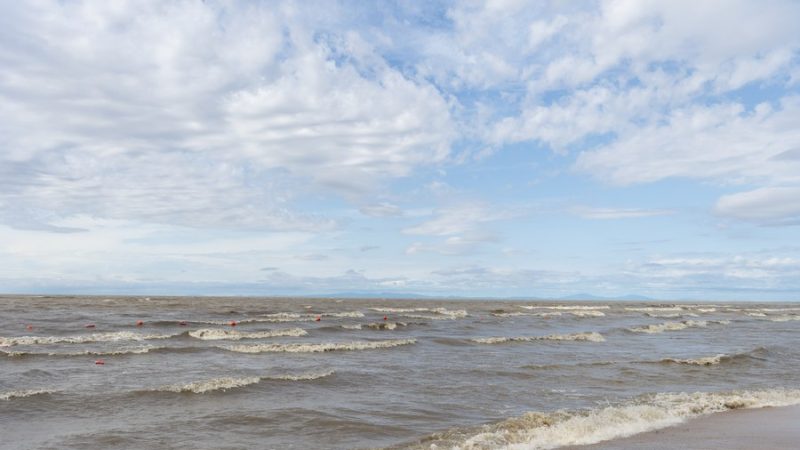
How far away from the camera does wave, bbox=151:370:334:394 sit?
17250 mm

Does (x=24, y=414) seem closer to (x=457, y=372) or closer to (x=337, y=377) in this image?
(x=337, y=377)

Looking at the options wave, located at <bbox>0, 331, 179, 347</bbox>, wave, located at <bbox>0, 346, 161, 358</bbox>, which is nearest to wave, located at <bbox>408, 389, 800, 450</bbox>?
wave, located at <bbox>0, 346, 161, 358</bbox>

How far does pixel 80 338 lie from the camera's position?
31859mm

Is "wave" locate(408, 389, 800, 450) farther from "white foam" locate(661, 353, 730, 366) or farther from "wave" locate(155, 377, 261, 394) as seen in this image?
"wave" locate(155, 377, 261, 394)


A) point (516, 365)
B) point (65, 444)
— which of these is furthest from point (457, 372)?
point (65, 444)

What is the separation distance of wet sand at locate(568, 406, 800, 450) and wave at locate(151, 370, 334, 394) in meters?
10.8

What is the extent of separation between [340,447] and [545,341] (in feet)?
80.2

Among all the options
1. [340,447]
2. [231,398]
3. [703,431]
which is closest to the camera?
[340,447]

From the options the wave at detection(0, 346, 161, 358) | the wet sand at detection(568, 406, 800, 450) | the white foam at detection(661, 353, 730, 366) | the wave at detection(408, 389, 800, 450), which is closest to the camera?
the wet sand at detection(568, 406, 800, 450)

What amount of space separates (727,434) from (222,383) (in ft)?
45.4

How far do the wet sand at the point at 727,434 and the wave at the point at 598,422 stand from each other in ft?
1.38

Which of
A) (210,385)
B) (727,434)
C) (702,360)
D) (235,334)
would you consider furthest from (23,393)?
(702,360)

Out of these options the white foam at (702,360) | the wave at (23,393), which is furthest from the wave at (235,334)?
the white foam at (702,360)

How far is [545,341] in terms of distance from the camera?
34.0 metres
